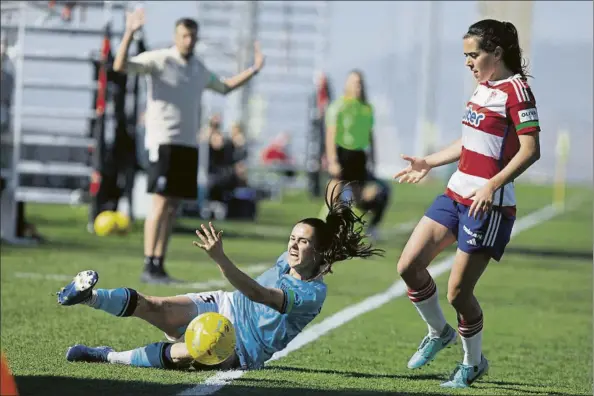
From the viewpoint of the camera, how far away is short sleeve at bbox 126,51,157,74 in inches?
490

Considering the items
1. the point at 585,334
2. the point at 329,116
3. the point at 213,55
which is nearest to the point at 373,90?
the point at 213,55

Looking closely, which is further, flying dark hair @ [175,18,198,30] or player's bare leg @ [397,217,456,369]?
flying dark hair @ [175,18,198,30]

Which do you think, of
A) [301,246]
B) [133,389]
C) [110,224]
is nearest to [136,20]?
[301,246]

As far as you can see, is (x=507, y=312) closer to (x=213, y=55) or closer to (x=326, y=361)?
→ (x=326, y=361)

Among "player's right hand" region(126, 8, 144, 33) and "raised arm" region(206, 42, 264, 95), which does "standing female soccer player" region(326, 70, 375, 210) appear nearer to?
"raised arm" region(206, 42, 264, 95)

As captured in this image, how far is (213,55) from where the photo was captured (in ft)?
83.5

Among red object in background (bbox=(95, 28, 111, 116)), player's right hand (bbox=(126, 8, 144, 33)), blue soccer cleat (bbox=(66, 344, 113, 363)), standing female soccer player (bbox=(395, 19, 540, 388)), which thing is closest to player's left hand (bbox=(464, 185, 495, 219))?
standing female soccer player (bbox=(395, 19, 540, 388))

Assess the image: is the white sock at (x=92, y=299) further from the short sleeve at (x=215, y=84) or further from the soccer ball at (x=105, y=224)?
the soccer ball at (x=105, y=224)

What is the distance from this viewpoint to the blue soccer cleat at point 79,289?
23.7 ft

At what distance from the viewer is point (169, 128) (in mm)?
12711

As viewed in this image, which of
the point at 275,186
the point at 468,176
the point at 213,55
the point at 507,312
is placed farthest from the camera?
the point at 275,186

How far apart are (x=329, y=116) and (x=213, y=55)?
26.4ft

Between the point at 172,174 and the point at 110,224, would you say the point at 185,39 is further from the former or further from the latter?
the point at 110,224

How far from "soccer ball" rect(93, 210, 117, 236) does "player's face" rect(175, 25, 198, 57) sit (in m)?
5.52
